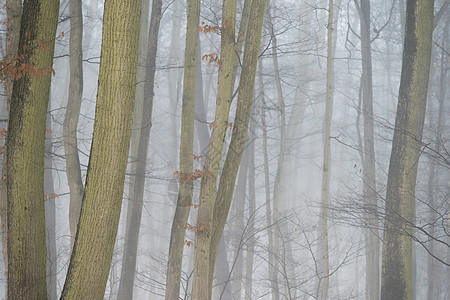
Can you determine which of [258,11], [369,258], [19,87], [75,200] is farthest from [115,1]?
[369,258]

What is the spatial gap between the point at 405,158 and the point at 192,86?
3788mm

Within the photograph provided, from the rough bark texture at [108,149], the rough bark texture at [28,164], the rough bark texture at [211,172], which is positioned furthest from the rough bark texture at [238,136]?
the rough bark texture at [28,164]

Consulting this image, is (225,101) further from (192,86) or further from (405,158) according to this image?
(405,158)

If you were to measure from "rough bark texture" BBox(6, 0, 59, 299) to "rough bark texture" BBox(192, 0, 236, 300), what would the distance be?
6.47ft

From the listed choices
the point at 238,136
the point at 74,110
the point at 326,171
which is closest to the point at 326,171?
the point at 326,171

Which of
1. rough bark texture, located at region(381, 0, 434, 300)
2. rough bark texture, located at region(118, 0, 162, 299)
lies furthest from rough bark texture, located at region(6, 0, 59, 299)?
rough bark texture, located at region(381, 0, 434, 300)

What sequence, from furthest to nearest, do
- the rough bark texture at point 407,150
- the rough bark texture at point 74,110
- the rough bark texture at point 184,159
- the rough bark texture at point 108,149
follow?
the rough bark texture at point 74,110, the rough bark texture at point 184,159, the rough bark texture at point 407,150, the rough bark texture at point 108,149

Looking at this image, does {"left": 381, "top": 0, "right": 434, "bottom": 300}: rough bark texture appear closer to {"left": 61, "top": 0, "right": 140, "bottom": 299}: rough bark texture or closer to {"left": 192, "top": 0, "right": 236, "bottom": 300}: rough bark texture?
{"left": 192, "top": 0, "right": 236, "bottom": 300}: rough bark texture

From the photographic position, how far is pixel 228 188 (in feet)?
20.2

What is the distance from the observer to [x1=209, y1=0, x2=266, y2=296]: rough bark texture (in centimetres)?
614

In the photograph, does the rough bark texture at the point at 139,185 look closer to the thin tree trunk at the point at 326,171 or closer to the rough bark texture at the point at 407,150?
the thin tree trunk at the point at 326,171

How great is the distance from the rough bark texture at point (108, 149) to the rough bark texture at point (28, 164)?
1.47 feet

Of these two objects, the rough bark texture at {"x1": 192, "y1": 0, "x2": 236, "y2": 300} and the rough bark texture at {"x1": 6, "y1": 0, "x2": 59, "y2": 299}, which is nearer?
the rough bark texture at {"x1": 6, "y1": 0, "x2": 59, "y2": 299}

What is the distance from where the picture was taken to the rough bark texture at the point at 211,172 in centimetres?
573
